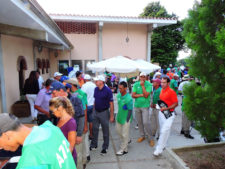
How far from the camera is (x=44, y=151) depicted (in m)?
1.17

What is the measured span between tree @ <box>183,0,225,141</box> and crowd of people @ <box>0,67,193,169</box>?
1.19ft

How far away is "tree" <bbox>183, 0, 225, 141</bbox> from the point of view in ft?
8.91

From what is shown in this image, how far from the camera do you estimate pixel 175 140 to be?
4.82m

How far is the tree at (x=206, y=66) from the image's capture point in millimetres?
2717

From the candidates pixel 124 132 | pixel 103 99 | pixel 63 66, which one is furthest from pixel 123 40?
pixel 124 132

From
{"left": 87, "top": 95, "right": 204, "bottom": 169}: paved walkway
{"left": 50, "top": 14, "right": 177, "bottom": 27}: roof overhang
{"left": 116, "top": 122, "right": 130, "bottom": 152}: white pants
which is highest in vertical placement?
{"left": 50, "top": 14, "right": 177, "bottom": 27}: roof overhang

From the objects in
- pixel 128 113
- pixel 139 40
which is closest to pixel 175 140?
pixel 128 113

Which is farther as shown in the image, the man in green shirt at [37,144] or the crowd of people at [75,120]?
the crowd of people at [75,120]

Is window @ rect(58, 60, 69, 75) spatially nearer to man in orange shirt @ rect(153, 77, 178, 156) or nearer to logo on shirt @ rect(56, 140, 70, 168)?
man in orange shirt @ rect(153, 77, 178, 156)

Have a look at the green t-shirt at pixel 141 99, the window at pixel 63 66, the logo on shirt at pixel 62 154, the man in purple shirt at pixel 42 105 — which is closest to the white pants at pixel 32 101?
the man in purple shirt at pixel 42 105

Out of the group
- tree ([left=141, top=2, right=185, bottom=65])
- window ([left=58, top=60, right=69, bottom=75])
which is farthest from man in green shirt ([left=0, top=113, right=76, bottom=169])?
tree ([left=141, top=2, right=185, bottom=65])

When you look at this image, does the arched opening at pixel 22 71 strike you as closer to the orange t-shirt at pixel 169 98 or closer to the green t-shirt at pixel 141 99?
the green t-shirt at pixel 141 99

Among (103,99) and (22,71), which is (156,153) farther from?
(22,71)

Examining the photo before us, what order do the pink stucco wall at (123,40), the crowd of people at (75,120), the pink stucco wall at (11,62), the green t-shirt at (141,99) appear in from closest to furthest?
1. the crowd of people at (75,120)
2. the green t-shirt at (141,99)
3. the pink stucco wall at (11,62)
4. the pink stucco wall at (123,40)
